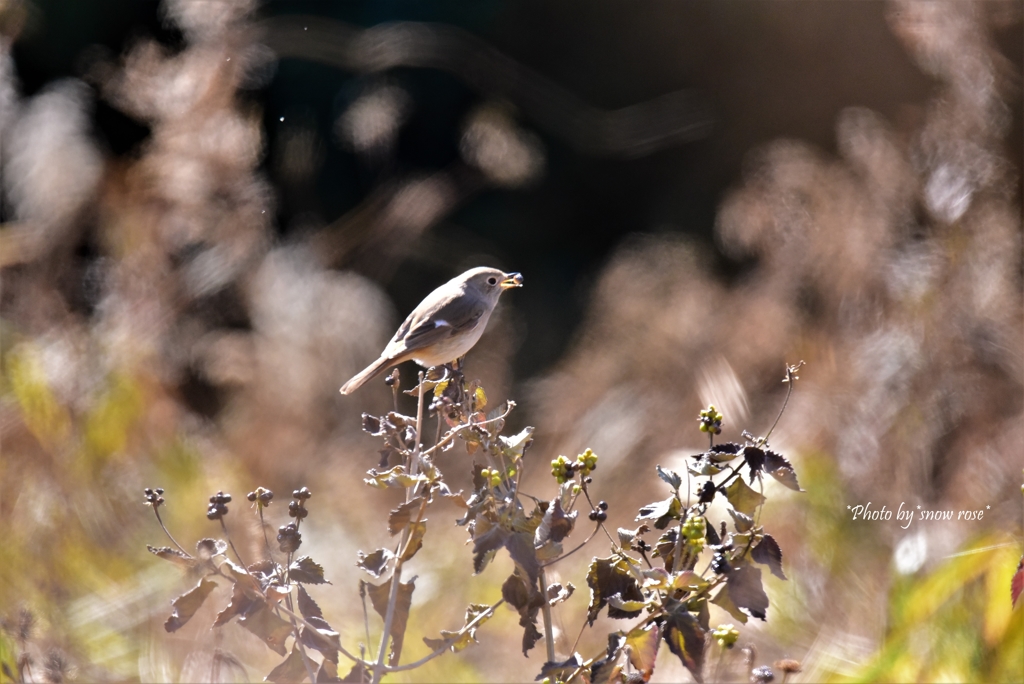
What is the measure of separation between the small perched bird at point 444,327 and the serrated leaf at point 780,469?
2.91ft

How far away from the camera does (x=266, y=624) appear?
1.16 m

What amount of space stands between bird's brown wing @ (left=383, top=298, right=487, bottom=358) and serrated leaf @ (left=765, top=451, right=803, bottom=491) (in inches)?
39.5

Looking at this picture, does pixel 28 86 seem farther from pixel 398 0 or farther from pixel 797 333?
pixel 797 333

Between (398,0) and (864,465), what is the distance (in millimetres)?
4242

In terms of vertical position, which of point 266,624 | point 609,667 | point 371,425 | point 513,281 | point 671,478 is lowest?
point 609,667

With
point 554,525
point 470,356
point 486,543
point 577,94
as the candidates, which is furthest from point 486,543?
point 577,94

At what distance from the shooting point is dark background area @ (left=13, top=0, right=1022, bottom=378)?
534 centimetres

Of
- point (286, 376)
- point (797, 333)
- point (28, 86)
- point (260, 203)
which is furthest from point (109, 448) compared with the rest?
point (28, 86)

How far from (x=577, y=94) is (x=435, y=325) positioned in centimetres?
460

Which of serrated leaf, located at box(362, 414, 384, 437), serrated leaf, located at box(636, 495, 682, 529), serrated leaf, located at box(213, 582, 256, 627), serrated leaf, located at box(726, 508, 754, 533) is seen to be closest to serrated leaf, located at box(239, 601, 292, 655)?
serrated leaf, located at box(213, 582, 256, 627)

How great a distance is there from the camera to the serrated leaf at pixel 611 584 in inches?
43.2

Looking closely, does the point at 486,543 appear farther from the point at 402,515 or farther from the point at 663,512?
the point at 663,512

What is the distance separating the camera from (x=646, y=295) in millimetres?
4039

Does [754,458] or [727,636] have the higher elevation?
[754,458]
